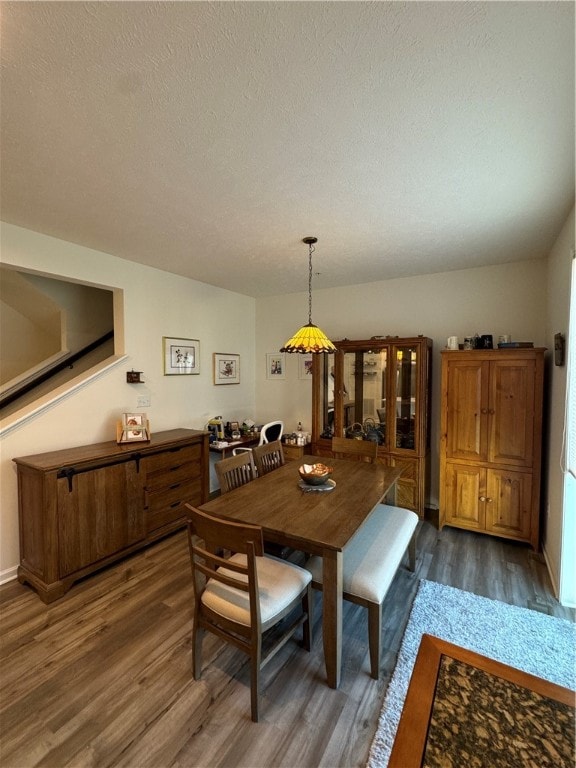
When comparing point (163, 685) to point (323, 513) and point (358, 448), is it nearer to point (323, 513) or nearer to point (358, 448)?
point (323, 513)

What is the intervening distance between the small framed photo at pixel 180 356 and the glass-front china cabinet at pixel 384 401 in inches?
57.4

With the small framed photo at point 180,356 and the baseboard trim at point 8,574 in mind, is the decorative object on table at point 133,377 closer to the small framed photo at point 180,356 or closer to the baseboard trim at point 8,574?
the small framed photo at point 180,356

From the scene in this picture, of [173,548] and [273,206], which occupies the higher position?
[273,206]

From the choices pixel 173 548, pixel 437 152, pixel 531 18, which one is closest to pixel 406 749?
pixel 531 18

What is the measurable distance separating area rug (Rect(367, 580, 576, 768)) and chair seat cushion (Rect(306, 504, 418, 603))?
0.43 metres

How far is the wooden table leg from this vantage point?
1.57 m

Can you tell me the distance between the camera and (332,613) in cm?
162

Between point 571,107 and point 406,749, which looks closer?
point 406,749

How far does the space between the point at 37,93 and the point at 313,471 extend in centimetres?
231

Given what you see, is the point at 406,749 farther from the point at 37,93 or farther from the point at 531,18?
the point at 37,93

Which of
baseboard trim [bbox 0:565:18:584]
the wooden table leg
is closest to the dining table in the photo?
the wooden table leg

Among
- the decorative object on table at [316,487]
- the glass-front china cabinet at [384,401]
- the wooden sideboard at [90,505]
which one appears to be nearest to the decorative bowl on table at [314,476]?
the decorative object on table at [316,487]

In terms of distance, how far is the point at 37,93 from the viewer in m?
1.29

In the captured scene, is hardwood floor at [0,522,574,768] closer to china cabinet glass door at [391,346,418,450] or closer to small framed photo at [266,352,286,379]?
china cabinet glass door at [391,346,418,450]
